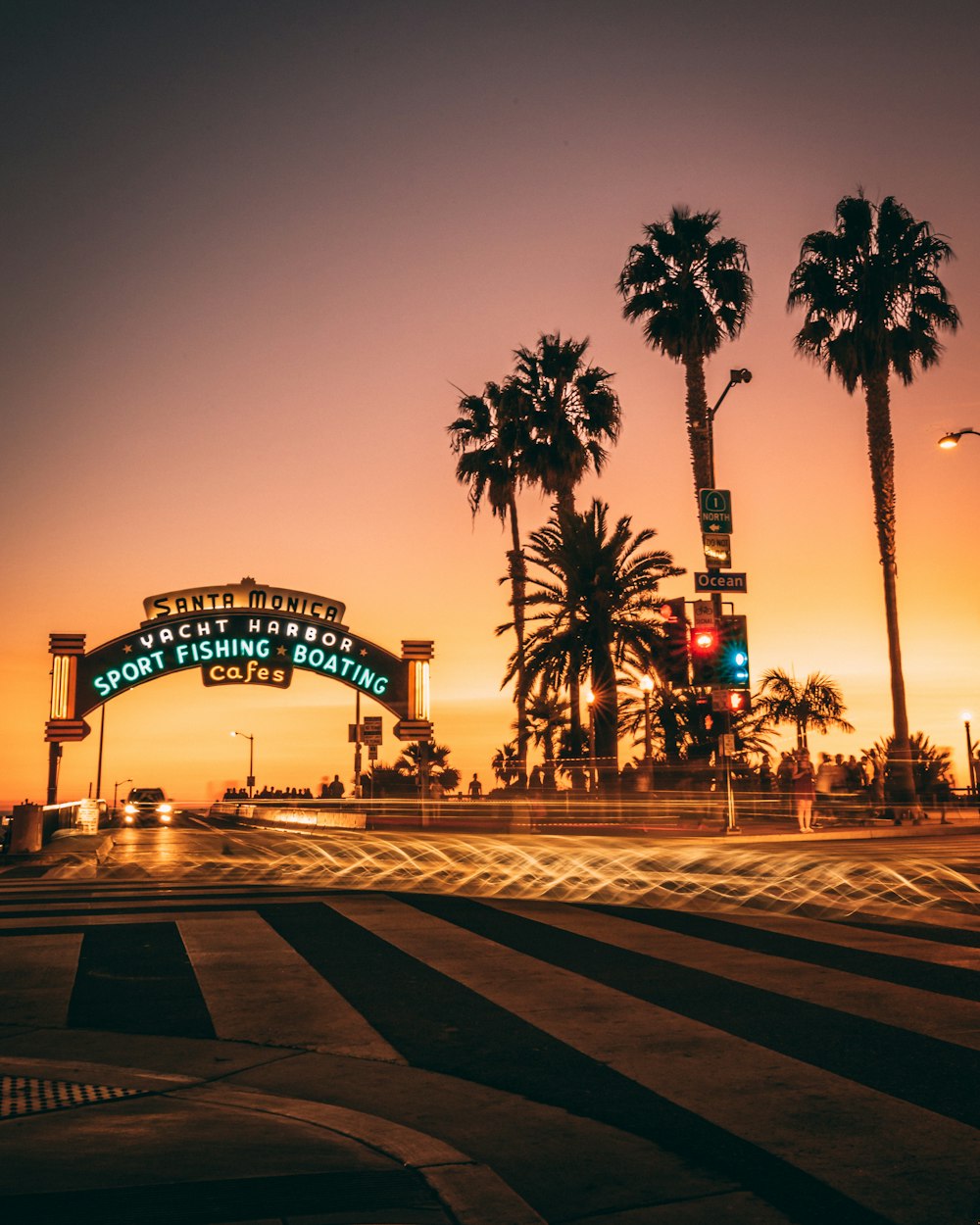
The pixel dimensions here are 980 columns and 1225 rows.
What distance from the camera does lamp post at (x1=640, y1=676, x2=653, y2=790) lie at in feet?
115

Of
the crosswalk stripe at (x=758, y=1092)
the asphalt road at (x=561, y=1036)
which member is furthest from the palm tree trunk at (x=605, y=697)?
the crosswalk stripe at (x=758, y=1092)

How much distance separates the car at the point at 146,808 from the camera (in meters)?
48.7

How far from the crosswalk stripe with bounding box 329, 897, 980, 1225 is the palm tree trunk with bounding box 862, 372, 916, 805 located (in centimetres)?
2612

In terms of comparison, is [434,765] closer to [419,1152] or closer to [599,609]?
[599,609]

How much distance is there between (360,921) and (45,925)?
300 centimetres

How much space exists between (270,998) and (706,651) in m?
17.5

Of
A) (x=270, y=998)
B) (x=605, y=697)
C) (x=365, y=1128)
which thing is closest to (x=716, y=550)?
(x=605, y=697)

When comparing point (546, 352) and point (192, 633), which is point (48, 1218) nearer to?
point (192, 633)

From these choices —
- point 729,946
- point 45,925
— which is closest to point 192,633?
point 45,925

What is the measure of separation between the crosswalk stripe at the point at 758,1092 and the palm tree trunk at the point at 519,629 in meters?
31.4

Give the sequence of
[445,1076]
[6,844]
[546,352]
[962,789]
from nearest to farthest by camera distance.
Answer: [445,1076] → [6,844] → [962,789] → [546,352]

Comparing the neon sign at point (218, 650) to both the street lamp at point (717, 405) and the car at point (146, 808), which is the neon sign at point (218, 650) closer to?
the street lamp at point (717, 405)

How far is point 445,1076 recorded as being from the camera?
5.43 m

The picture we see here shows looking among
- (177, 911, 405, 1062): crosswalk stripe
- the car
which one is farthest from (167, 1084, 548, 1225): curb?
the car
